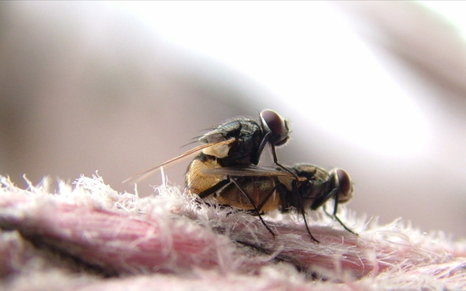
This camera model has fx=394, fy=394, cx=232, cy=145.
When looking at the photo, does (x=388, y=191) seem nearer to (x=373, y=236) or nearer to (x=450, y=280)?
(x=373, y=236)

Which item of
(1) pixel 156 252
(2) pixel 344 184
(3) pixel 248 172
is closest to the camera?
(1) pixel 156 252

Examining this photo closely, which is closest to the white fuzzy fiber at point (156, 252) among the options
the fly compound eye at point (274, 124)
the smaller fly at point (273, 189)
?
the smaller fly at point (273, 189)

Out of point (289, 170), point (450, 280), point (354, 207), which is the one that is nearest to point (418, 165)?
point (354, 207)

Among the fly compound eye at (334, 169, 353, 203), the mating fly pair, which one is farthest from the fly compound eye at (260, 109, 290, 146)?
the fly compound eye at (334, 169, 353, 203)

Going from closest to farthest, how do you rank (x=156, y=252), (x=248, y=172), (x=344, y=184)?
(x=156, y=252) < (x=248, y=172) < (x=344, y=184)

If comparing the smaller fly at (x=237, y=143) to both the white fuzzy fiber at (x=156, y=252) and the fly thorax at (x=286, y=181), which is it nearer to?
the fly thorax at (x=286, y=181)

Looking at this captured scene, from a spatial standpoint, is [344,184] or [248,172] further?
[344,184]

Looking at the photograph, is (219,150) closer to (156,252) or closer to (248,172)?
(248,172)

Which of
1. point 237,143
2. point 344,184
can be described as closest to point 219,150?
point 237,143
